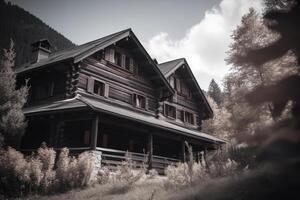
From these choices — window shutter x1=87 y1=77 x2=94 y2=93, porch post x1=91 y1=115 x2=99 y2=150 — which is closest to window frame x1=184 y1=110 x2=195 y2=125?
window shutter x1=87 y1=77 x2=94 y2=93

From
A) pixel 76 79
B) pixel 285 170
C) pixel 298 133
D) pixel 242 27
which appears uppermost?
pixel 242 27

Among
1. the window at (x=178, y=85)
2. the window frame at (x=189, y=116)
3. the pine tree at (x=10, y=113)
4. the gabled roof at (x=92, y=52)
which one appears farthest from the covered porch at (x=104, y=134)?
the window at (x=178, y=85)

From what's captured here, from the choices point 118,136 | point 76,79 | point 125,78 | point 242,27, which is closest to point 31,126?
point 76,79

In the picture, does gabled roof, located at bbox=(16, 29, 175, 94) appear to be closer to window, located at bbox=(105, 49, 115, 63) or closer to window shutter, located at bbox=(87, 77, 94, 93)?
window, located at bbox=(105, 49, 115, 63)

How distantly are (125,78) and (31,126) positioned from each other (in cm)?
742

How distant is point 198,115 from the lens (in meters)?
26.9

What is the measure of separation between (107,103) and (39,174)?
7.95m

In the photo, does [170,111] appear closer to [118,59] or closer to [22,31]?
[118,59]

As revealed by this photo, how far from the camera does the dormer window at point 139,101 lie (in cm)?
1995

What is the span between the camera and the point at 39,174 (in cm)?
980

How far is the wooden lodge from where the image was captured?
1382 centimetres

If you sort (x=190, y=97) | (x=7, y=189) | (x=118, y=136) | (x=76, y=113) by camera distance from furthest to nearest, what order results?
1. (x=190, y=97)
2. (x=118, y=136)
3. (x=76, y=113)
4. (x=7, y=189)

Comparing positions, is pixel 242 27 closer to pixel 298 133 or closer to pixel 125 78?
pixel 125 78

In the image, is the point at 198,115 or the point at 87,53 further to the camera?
the point at 198,115
